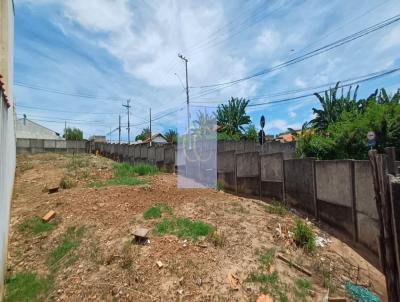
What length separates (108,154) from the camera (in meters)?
30.3

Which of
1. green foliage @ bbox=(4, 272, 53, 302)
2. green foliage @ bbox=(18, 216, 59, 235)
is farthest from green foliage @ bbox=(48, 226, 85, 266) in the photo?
green foliage @ bbox=(18, 216, 59, 235)

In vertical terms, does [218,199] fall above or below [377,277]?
above

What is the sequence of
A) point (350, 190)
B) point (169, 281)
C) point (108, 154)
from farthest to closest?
point (108, 154) < point (350, 190) < point (169, 281)

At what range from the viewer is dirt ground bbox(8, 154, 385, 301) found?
14.9ft

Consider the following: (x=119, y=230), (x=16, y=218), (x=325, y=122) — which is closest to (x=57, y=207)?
(x=16, y=218)

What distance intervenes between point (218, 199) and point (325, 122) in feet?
61.9

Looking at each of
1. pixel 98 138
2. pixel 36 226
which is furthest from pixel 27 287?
pixel 98 138

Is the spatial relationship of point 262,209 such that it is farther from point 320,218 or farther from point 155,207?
point 155,207

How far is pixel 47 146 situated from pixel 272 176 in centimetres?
2902

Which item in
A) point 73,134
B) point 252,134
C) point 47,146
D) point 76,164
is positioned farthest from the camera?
point 73,134

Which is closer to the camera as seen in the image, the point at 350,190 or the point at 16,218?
the point at 350,190

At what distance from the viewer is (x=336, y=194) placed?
644 centimetres

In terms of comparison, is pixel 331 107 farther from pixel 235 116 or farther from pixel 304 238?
pixel 304 238

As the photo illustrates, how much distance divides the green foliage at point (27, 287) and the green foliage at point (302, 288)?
4.06 meters
